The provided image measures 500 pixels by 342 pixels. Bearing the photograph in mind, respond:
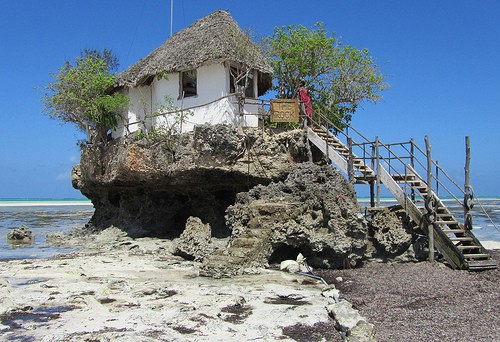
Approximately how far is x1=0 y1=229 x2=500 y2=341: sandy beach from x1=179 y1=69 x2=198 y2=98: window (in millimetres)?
7478

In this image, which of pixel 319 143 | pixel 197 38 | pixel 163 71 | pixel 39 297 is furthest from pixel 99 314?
pixel 197 38

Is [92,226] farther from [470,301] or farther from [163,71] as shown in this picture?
[470,301]

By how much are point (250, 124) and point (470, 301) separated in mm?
10340

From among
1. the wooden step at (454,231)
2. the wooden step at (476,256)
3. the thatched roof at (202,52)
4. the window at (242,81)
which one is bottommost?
the wooden step at (476,256)

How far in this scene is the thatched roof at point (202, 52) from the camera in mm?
17656

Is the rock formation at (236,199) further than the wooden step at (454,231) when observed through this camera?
Yes

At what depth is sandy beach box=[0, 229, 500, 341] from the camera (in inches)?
304

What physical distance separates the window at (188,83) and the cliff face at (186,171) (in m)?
2.53

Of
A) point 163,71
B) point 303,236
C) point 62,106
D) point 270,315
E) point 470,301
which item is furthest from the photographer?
point 62,106

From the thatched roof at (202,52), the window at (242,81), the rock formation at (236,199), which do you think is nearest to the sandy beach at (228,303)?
the rock formation at (236,199)

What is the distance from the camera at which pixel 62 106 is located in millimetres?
20062

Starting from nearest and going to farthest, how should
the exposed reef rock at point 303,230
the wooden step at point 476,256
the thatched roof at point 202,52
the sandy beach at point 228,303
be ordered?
the sandy beach at point 228,303 < the wooden step at point 476,256 < the exposed reef rock at point 303,230 < the thatched roof at point 202,52

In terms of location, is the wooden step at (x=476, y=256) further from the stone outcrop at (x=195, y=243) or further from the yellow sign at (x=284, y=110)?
the stone outcrop at (x=195, y=243)

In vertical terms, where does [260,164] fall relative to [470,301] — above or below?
above
